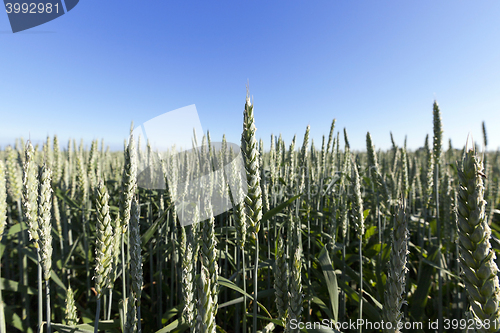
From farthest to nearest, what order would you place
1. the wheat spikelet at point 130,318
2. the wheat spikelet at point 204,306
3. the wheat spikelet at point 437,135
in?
the wheat spikelet at point 437,135 < the wheat spikelet at point 130,318 < the wheat spikelet at point 204,306

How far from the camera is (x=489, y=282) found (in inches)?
28.9

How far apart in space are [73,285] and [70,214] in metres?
1.18

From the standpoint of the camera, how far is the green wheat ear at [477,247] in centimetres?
74

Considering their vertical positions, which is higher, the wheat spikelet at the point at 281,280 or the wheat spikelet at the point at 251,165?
the wheat spikelet at the point at 251,165

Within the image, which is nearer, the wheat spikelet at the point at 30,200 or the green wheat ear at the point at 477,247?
the green wheat ear at the point at 477,247

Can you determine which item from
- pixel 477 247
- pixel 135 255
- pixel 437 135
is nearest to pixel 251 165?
pixel 135 255

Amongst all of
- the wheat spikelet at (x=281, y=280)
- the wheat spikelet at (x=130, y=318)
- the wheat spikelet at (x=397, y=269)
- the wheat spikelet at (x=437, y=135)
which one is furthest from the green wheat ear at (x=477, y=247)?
the wheat spikelet at (x=437, y=135)

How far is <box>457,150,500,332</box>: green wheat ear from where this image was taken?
737 mm

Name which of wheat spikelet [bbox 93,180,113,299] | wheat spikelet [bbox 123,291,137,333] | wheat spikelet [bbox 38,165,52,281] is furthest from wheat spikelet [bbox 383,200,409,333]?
wheat spikelet [bbox 38,165,52,281]

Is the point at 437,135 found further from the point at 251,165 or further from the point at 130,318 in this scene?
the point at 130,318

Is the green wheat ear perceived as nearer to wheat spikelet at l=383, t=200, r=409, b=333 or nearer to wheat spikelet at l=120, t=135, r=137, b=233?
wheat spikelet at l=383, t=200, r=409, b=333

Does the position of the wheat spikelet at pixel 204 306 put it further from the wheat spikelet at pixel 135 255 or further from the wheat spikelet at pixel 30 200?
the wheat spikelet at pixel 30 200

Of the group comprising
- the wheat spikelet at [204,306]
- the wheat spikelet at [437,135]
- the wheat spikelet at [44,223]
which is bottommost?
the wheat spikelet at [204,306]

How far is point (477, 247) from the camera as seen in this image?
75cm
